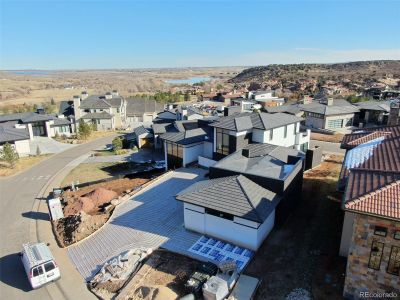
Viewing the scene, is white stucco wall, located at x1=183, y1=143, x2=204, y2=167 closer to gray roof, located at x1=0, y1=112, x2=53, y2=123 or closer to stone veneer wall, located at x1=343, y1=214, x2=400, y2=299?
stone veneer wall, located at x1=343, y1=214, x2=400, y2=299

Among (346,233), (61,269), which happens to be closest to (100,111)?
(61,269)

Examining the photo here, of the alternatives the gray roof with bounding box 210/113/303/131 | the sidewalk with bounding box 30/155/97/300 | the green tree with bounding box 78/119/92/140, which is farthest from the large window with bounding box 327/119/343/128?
the sidewalk with bounding box 30/155/97/300

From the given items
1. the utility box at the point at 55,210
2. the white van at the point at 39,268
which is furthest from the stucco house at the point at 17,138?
the white van at the point at 39,268

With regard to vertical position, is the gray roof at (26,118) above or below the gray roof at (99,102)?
below

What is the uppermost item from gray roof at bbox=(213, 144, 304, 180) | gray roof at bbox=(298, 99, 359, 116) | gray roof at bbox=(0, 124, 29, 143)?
gray roof at bbox=(298, 99, 359, 116)

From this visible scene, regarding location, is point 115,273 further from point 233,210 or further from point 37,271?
point 233,210

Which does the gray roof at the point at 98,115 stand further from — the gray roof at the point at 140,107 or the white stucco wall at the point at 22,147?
the white stucco wall at the point at 22,147

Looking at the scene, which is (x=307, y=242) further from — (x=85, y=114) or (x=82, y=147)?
(x=85, y=114)
